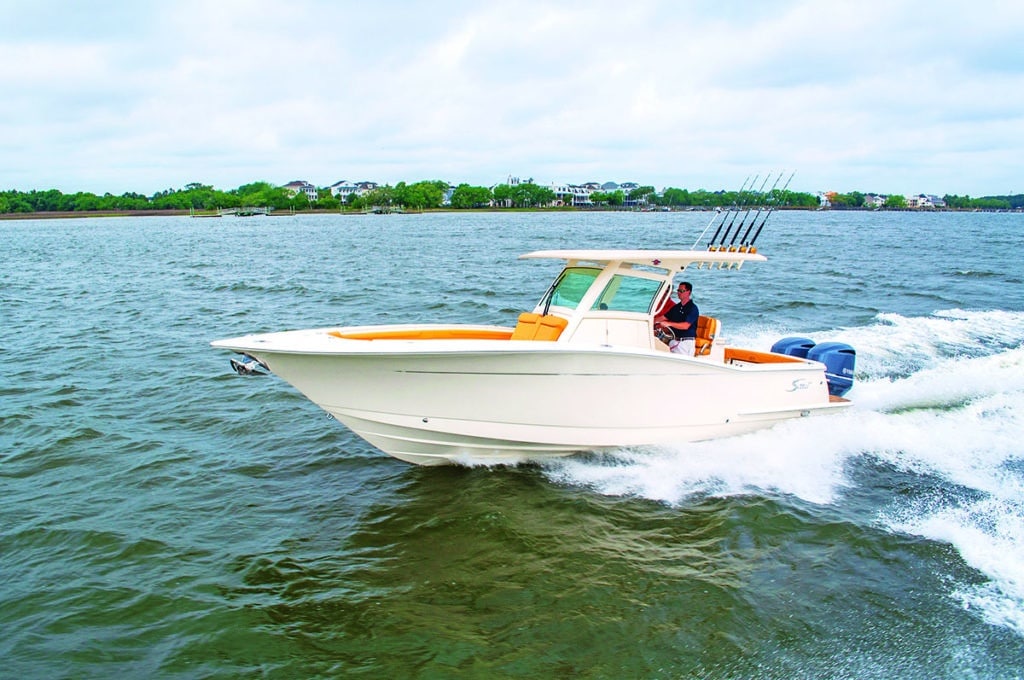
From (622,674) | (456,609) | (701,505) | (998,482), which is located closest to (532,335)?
(701,505)

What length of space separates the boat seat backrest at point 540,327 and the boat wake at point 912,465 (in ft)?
5.10

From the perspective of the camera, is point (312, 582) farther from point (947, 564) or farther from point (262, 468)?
point (947, 564)

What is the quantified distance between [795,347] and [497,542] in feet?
18.4

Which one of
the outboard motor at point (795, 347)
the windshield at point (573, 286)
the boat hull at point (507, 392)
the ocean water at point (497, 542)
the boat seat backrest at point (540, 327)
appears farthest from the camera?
the outboard motor at point (795, 347)

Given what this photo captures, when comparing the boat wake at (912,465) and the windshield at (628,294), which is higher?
the windshield at (628,294)

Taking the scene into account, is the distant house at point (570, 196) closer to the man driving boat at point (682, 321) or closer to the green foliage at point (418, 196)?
the green foliage at point (418, 196)

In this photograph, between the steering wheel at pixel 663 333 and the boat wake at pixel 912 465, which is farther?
the steering wheel at pixel 663 333

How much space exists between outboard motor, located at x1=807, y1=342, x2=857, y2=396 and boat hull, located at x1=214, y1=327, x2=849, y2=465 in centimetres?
128

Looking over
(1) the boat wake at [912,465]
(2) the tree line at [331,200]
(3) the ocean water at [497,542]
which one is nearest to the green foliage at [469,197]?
(2) the tree line at [331,200]

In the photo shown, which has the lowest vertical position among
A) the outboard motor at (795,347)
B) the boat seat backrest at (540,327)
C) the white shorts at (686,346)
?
the outboard motor at (795,347)

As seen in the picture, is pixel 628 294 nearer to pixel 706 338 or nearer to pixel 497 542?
pixel 706 338

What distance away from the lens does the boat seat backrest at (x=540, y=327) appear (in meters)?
8.35

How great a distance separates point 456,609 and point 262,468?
3976 mm

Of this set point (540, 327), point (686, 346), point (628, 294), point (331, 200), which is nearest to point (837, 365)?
point (686, 346)
